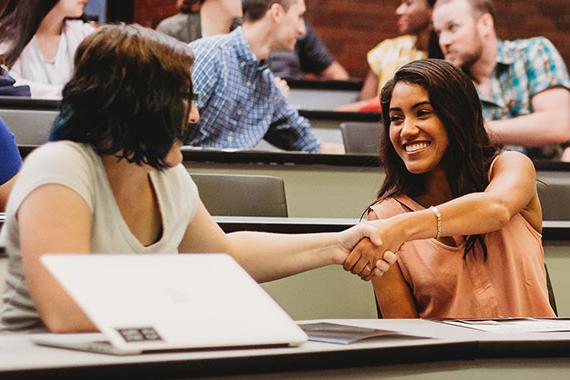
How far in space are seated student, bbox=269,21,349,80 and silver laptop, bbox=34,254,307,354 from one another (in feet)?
15.4

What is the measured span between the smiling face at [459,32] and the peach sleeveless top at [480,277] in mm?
2110

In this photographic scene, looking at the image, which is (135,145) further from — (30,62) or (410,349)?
(30,62)

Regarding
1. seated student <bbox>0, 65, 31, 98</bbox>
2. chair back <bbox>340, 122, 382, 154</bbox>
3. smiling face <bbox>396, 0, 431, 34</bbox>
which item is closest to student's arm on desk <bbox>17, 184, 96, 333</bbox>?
seated student <bbox>0, 65, 31, 98</bbox>

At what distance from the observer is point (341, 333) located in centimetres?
143

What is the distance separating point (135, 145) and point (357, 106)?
144 inches

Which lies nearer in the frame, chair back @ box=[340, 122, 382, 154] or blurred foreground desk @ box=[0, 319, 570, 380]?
blurred foreground desk @ box=[0, 319, 570, 380]

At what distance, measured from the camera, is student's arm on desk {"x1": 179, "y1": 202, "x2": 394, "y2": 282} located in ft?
5.82

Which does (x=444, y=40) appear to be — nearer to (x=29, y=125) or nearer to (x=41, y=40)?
(x=41, y=40)

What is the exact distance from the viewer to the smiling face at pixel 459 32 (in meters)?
4.23

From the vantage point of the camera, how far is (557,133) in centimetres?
A: 410

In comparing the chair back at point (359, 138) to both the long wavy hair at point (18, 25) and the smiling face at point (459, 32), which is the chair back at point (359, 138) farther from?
the long wavy hair at point (18, 25)

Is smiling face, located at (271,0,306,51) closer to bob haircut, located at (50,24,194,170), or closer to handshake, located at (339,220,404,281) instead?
handshake, located at (339,220,404,281)

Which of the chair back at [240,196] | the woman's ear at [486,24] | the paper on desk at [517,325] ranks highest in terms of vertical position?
the woman's ear at [486,24]

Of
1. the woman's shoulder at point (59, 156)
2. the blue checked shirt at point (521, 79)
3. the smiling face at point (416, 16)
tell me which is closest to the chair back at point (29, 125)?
the woman's shoulder at point (59, 156)
